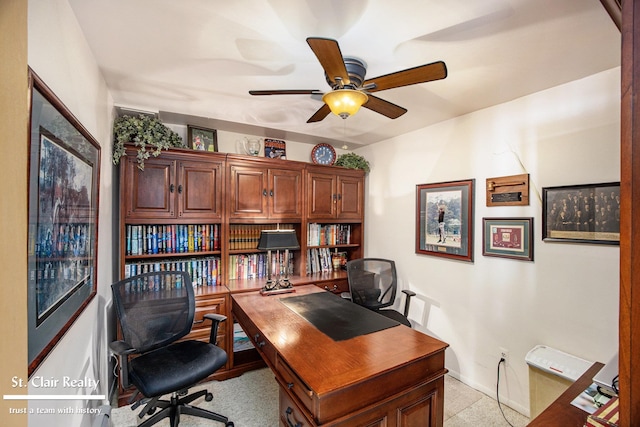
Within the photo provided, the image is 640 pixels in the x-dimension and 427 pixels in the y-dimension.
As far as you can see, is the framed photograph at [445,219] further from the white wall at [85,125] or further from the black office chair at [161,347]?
the white wall at [85,125]

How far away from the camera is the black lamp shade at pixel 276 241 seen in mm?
2617

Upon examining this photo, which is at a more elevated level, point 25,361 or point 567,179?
point 567,179

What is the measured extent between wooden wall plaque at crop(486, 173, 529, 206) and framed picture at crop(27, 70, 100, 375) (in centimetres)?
289

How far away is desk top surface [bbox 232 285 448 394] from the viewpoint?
1305mm

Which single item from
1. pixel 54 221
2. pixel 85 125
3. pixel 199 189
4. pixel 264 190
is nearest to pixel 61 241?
pixel 54 221

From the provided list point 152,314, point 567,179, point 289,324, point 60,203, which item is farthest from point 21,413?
point 567,179

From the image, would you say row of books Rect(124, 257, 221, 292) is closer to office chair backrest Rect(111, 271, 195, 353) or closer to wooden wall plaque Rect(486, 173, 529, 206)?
office chair backrest Rect(111, 271, 195, 353)

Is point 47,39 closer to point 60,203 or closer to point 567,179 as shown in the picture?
point 60,203

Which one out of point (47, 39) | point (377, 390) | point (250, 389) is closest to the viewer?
point (47, 39)

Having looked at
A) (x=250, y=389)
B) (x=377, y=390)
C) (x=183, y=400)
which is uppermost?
(x=377, y=390)

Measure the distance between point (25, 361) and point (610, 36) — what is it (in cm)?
291

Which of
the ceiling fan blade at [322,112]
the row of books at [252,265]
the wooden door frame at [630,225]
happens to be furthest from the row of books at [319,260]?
the wooden door frame at [630,225]

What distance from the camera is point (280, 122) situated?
2.92m

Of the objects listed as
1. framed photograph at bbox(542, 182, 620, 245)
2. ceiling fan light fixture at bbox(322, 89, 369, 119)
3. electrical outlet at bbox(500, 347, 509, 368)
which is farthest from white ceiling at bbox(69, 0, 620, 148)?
electrical outlet at bbox(500, 347, 509, 368)
